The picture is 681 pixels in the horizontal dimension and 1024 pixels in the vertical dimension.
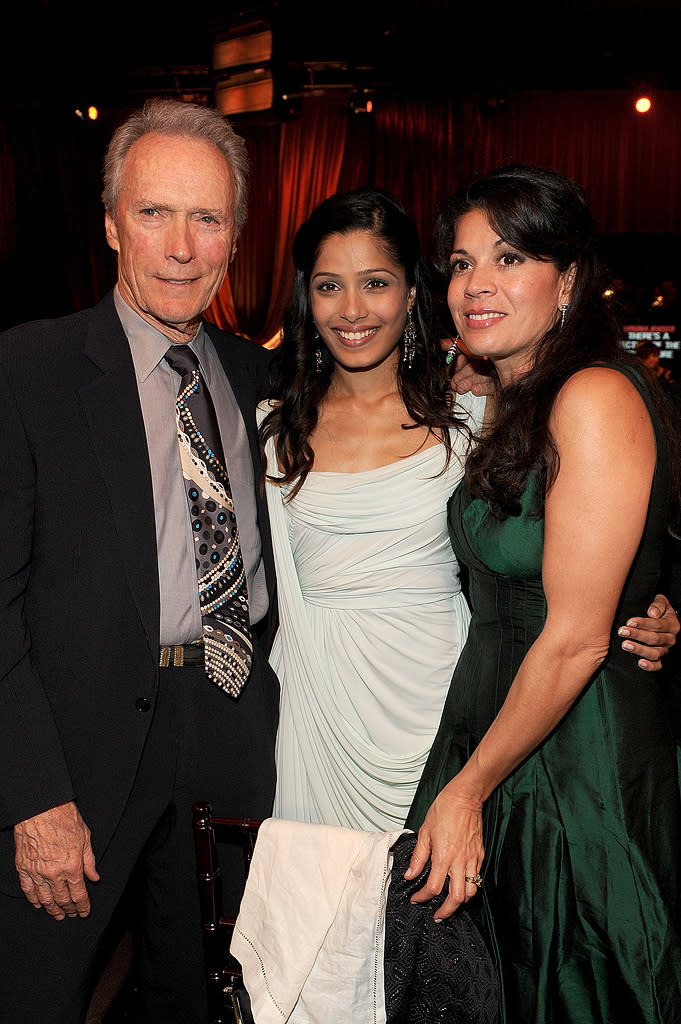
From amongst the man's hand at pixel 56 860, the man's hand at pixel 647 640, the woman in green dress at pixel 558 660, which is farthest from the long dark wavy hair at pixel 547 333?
the man's hand at pixel 56 860

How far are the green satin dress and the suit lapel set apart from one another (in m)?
0.65

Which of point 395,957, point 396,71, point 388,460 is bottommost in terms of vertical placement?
point 395,957

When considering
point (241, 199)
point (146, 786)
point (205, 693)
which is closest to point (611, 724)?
point (205, 693)

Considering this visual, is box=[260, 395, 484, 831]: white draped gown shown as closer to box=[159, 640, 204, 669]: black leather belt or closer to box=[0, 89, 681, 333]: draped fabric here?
box=[159, 640, 204, 669]: black leather belt

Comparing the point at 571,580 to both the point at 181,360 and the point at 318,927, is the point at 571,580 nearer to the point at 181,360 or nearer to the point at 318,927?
the point at 318,927

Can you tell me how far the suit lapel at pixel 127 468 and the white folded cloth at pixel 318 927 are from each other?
52cm

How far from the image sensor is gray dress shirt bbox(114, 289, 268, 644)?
1.76 meters

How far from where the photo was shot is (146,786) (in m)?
1.78

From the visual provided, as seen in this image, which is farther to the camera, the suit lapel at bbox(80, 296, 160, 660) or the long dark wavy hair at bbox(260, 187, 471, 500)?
the long dark wavy hair at bbox(260, 187, 471, 500)

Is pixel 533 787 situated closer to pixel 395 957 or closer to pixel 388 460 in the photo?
pixel 395 957

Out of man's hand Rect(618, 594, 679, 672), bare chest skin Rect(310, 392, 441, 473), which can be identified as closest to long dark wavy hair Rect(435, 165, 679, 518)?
man's hand Rect(618, 594, 679, 672)

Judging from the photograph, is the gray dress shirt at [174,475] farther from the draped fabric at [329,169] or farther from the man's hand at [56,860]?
the draped fabric at [329,169]

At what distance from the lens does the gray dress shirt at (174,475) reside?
5.79 feet

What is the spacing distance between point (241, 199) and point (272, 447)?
1.87 feet
